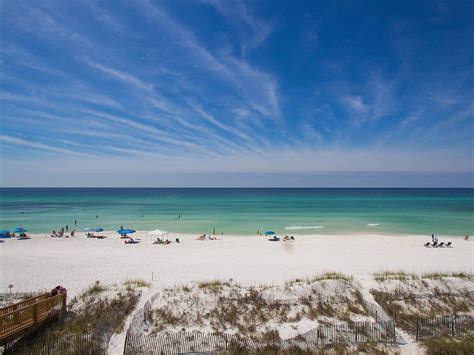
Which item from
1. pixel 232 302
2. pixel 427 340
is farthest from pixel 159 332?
pixel 427 340

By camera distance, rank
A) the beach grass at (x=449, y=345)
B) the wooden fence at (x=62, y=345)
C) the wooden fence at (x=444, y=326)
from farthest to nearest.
Result: the wooden fence at (x=444, y=326), the beach grass at (x=449, y=345), the wooden fence at (x=62, y=345)

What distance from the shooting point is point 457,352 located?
9.02 metres

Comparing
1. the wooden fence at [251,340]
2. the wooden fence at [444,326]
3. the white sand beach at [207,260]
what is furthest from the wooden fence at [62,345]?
the wooden fence at [444,326]

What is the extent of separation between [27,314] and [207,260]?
12.7m

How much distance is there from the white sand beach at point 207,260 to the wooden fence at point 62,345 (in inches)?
182

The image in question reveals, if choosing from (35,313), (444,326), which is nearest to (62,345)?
(35,313)

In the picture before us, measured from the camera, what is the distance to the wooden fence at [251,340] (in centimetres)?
973

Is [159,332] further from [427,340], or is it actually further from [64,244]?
[64,244]

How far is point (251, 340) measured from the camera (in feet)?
33.2

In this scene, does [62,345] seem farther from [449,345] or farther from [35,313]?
[449,345]

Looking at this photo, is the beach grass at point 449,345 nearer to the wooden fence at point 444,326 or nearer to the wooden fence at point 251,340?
the wooden fence at point 444,326

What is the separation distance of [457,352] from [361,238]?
24741mm

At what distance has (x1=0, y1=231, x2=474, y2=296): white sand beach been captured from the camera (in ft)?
54.6

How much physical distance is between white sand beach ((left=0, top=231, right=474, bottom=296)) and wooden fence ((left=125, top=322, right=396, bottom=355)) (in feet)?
13.4
